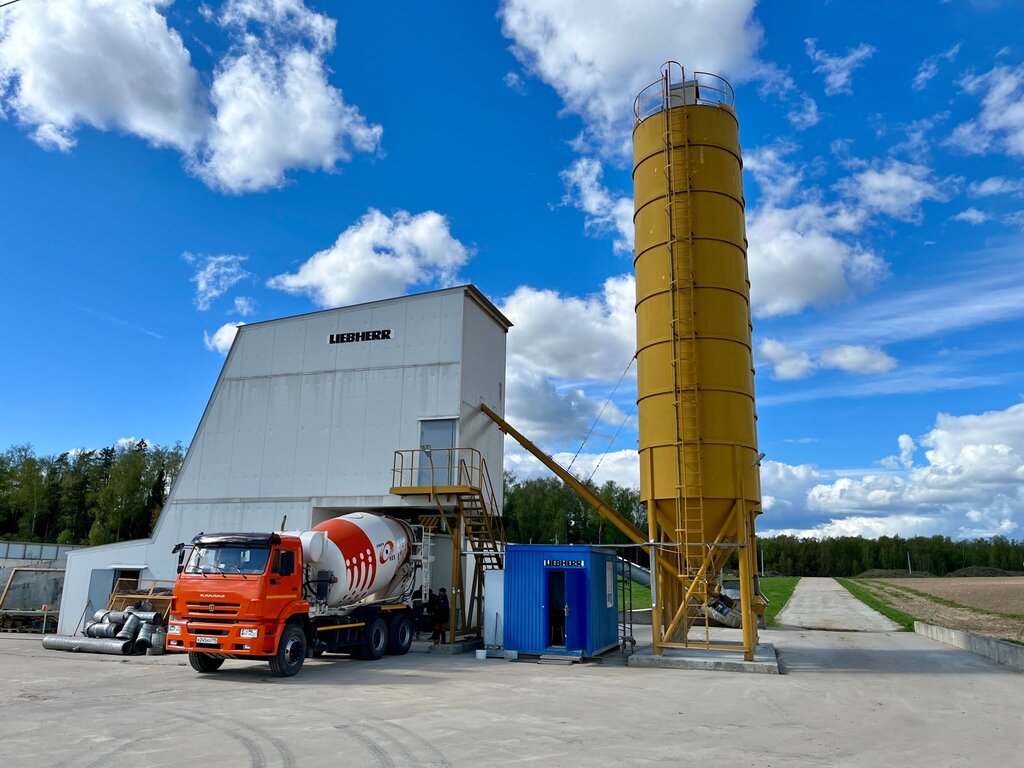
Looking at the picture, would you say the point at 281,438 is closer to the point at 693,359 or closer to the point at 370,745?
the point at 693,359

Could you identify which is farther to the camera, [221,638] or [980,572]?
[980,572]

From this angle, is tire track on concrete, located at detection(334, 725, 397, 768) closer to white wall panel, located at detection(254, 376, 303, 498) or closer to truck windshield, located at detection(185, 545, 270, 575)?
truck windshield, located at detection(185, 545, 270, 575)

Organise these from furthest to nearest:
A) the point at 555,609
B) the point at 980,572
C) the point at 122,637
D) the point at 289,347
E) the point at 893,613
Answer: the point at 980,572 < the point at 893,613 < the point at 289,347 < the point at 122,637 < the point at 555,609

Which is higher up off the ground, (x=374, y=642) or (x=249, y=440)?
(x=249, y=440)

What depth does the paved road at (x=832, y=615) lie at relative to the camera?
32781mm

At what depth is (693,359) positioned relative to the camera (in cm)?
1909

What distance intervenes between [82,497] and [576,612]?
256 ft

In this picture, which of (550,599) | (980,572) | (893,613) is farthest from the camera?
(980,572)

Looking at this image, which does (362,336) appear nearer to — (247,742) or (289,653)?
(289,653)

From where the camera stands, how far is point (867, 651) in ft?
73.3

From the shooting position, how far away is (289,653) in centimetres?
1575

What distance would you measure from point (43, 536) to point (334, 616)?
78.2 metres

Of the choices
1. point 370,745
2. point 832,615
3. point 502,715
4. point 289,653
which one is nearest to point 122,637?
point 289,653

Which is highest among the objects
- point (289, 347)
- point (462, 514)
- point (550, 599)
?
point (289, 347)
